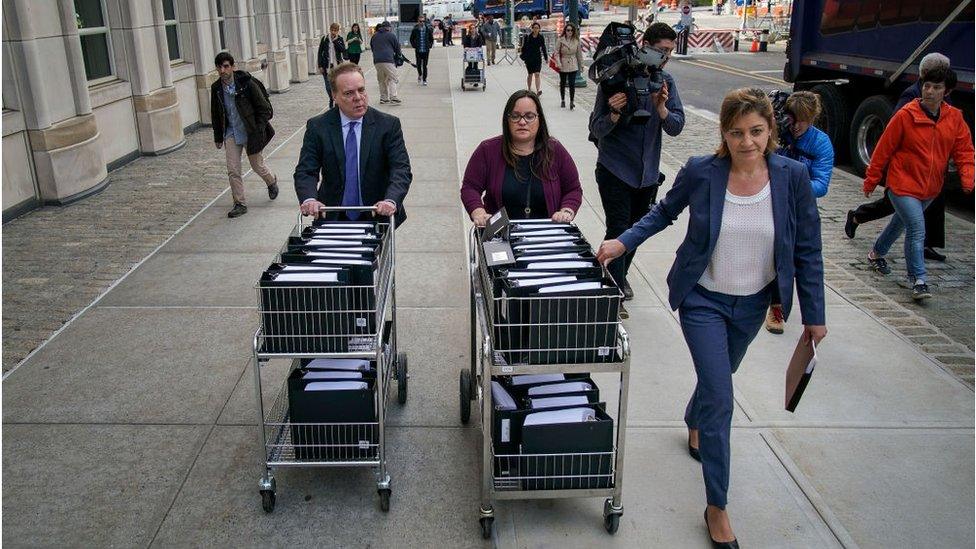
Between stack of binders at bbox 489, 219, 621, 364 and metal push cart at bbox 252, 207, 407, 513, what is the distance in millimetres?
650

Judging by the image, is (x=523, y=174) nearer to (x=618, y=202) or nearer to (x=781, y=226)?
(x=781, y=226)

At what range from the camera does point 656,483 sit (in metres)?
4.41

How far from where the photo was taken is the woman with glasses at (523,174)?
15.6ft

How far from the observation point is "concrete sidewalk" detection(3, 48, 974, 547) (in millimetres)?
4016

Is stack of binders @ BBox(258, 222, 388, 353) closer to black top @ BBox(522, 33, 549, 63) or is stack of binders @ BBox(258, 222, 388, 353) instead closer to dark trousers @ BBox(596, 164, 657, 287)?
dark trousers @ BBox(596, 164, 657, 287)

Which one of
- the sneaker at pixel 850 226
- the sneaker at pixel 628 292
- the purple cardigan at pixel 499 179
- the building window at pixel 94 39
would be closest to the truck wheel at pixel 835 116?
the sneaker at pixel 850 226

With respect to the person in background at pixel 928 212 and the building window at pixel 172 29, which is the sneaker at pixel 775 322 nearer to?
the person in background at pixel 928 212

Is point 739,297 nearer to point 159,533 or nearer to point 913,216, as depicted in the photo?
point 159,533

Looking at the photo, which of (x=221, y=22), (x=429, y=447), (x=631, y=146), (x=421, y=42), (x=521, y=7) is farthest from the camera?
(x=521, y=7)

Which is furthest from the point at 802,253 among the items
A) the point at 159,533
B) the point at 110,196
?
the point at 110,196

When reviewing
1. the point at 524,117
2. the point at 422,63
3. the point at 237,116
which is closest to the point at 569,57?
the point at 422,63

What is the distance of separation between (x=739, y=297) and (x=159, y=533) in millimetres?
2946

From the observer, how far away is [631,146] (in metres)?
6.23

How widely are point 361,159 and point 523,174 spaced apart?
3.42ft
